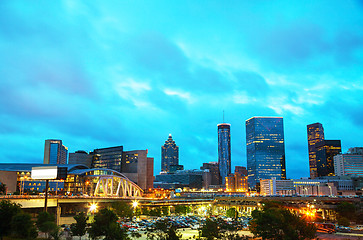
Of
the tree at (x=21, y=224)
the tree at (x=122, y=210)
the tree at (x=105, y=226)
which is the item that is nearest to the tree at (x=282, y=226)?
the tree at (x=105, y=226)

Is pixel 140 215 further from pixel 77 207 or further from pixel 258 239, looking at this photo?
pixel 258 239

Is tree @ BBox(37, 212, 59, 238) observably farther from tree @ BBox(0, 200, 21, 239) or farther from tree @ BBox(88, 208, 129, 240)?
tree @ BBox(0, 200, 21, 239)

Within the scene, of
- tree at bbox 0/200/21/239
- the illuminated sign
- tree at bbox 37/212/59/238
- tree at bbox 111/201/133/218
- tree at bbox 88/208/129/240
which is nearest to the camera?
tree at bbox 0/200/21/239

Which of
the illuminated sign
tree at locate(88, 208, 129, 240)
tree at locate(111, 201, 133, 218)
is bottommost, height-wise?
tree at locate(111, 201, 133, 218)

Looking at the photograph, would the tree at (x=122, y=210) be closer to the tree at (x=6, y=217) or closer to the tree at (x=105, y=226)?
the tree at (x=105, y=226)

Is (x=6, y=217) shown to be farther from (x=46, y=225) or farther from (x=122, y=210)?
(x=122, y=210)

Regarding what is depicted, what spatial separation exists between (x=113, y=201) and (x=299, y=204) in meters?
92.9

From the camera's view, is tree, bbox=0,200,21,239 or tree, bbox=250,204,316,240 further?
tree, bbox=250,204,316,240

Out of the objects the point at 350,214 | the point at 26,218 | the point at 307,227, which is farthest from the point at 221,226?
the point at 350,214

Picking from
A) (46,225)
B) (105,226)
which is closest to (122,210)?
(46,225)

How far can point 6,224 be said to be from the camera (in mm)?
61688

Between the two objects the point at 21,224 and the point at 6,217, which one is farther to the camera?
the point at 6,217

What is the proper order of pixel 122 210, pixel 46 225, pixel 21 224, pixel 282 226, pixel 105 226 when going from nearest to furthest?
pixel 21 224, pixel 105 226, pixel 282 226, pixel 46 225, pixel 122 210

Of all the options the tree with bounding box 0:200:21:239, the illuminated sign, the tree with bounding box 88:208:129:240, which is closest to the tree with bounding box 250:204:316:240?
the tree with bounding box 88:208:129:240
